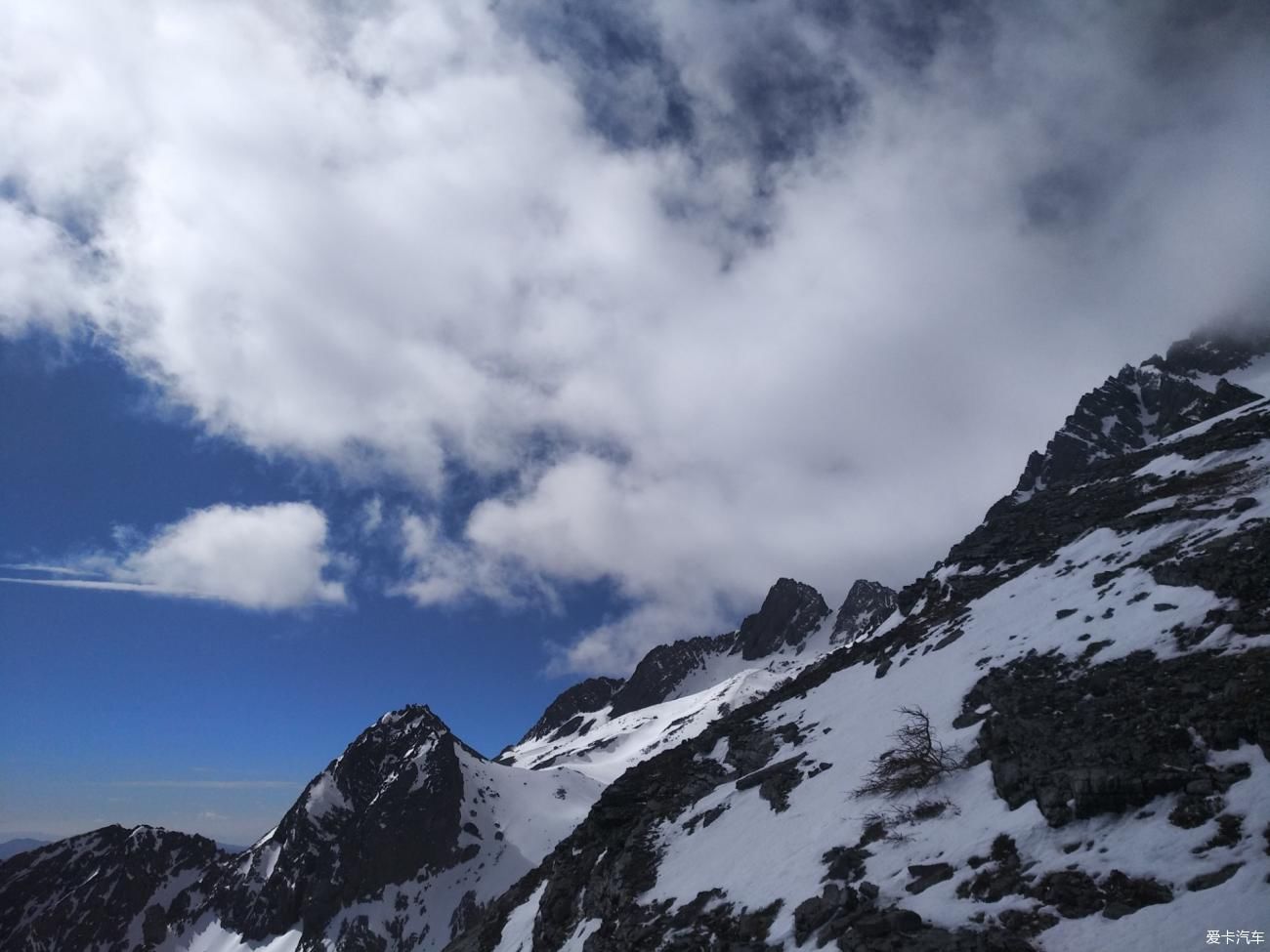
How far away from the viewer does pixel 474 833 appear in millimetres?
154250

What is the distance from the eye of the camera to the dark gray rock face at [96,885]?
153 metres

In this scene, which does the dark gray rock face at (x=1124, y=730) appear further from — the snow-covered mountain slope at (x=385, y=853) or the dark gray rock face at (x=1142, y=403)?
the snow-covered mountain slope at (x=385, y=853)

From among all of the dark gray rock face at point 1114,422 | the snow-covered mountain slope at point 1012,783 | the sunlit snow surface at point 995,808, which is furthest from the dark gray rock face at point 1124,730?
the dark gray rock face at point 1114,422

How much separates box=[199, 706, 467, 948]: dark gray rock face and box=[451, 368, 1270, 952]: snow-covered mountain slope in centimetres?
11878

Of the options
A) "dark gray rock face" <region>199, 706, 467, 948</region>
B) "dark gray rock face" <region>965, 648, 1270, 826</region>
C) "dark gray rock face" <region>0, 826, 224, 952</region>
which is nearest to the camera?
"dark gray rock face" <region>965, 648, 1270, 826</region>

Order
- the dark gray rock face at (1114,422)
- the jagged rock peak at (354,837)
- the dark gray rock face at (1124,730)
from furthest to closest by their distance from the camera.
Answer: the jagged rock peak at (354,837)
the dark gray rock face at (1114,422)
the dark gray rock face at (1124,730)

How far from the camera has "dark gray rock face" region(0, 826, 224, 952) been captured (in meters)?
153

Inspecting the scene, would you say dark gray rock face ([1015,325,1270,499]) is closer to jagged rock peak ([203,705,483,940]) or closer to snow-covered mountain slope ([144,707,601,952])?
snow-covered mountain slope ([144,707,601,952])

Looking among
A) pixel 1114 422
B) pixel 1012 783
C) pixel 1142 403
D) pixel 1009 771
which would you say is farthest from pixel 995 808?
pixel 1142 403

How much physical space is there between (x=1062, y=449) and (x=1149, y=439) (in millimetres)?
19541

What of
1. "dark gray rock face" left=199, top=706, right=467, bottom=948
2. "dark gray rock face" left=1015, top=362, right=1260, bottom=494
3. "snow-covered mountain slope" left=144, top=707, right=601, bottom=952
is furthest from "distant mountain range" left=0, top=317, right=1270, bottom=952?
"dark gray rock face" left=199, top=706, right=467, bottom=948

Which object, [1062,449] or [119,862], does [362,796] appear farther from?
[1062,449]

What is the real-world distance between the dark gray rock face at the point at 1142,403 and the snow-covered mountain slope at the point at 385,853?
13381cm

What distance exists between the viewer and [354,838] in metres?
150
